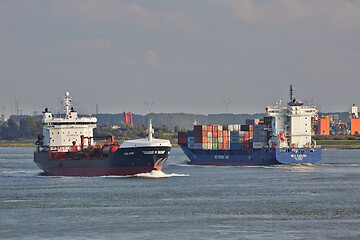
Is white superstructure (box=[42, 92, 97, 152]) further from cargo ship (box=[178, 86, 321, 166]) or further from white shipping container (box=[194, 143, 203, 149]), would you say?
white shipping container (box=[194, 143, 203, 149])

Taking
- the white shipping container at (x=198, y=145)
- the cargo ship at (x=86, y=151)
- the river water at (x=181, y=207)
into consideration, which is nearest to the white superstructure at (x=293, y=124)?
the white shipping container at (x=198, y=145)

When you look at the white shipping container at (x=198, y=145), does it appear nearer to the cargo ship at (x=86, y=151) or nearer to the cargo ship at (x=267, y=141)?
the cargo ship at (x=267, y=141)

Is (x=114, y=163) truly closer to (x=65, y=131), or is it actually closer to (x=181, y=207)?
(x=65, y=131)

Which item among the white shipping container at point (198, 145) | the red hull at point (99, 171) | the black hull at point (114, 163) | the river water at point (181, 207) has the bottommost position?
the river water at point (181, 207)

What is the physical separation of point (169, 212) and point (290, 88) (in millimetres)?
71404

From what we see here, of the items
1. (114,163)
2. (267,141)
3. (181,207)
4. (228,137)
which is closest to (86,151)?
(114,163)

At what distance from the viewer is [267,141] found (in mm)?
126875

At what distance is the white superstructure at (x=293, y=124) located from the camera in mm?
123188

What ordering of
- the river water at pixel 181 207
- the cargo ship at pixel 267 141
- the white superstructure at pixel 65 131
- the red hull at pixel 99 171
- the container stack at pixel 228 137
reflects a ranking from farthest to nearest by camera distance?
1. the container stack at pixel 228 137
2. the cargo ship at pixel 267 141
3. the white superstructure at pixel 65 131
4. the red hull at pixel 99 171
5. the river water at pixel 181 207

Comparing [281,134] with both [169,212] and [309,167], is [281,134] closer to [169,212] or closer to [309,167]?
[309,167]

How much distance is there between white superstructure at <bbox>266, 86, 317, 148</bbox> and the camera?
404 feet

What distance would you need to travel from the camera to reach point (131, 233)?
5206 centimetres

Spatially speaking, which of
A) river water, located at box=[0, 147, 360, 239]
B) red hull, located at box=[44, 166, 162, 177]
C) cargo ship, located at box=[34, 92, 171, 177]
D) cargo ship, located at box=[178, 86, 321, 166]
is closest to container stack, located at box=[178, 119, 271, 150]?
cargo ship, located at box=[178, 86, 321, 166]

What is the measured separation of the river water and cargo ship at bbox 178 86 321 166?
22.9 m
